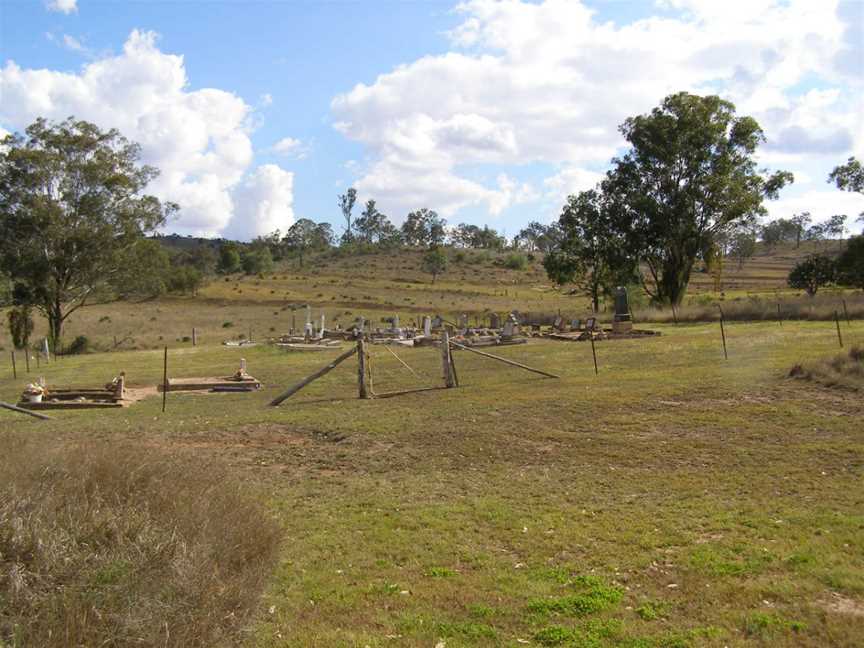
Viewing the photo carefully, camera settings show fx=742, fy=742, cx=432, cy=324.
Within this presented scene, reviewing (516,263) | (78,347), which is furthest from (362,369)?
(516,263)

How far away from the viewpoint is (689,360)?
2156cm

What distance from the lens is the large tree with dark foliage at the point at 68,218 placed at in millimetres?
43531

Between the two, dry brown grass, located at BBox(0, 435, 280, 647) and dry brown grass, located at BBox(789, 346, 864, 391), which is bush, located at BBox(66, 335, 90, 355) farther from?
dry brown grass, located at BBox(789, 346, 864, 391)

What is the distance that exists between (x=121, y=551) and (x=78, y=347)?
39.5 metres

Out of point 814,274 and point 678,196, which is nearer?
point 678,196

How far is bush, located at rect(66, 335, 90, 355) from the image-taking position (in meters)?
40.7

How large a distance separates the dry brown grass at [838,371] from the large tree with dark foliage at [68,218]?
3812 centimetres

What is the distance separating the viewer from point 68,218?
1766 inches

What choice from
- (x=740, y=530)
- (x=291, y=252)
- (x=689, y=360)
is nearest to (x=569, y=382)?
(x=689, y=360)

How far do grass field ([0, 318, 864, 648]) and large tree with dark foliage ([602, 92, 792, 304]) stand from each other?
30434 millimetres

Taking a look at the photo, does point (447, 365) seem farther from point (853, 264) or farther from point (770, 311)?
point (853, 264)

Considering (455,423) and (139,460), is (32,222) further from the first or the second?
(139,460)

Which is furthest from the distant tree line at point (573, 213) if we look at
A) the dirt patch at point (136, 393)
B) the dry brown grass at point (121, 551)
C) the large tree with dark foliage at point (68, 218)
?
the dry brown grass at point (121, 551)

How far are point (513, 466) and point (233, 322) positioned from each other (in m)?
48.8
